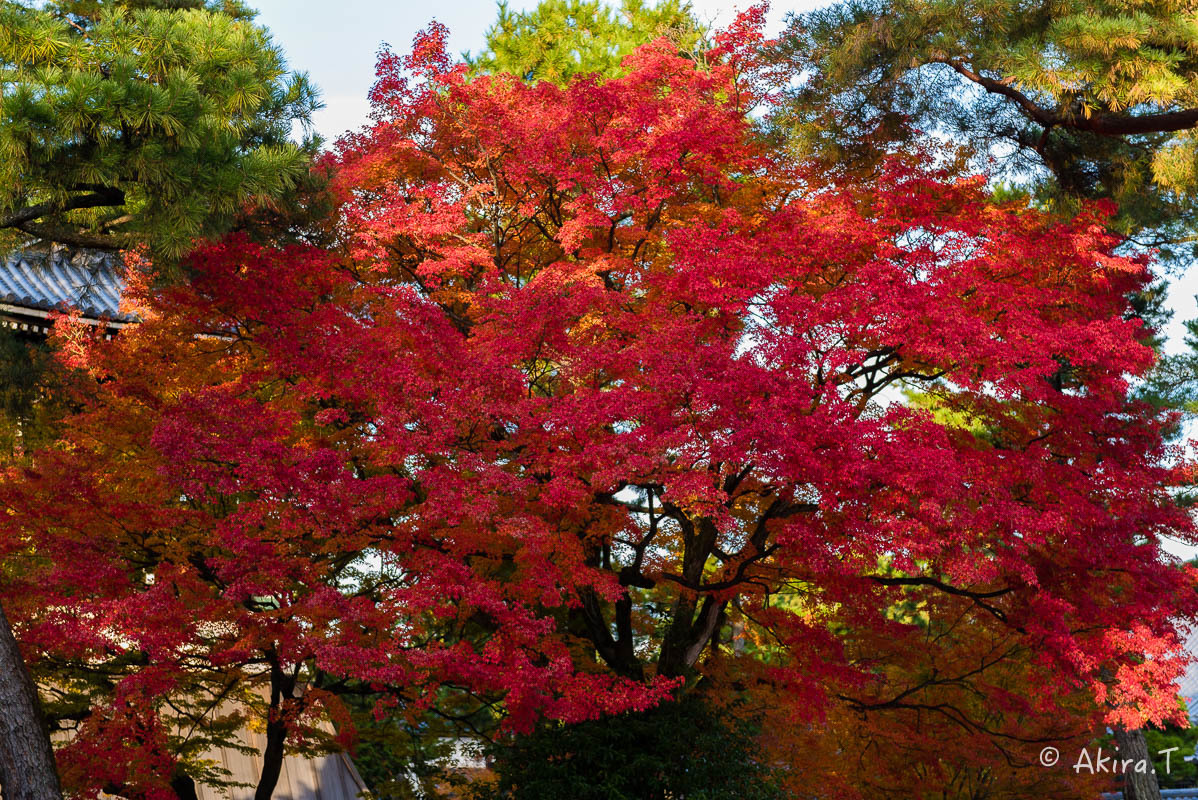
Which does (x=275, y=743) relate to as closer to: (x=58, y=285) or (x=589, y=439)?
(x=589, y=439)

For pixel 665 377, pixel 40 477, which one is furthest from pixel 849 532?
pixel 40 477

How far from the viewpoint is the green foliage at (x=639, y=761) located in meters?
8.71

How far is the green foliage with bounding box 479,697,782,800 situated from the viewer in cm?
871

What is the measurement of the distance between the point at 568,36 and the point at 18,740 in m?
16.6

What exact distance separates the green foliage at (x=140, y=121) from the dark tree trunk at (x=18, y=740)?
9.36 feet

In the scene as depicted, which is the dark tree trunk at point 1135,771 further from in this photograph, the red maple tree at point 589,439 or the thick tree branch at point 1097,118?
the thick tree branch at point 1097,118

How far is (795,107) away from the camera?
10.1 metres

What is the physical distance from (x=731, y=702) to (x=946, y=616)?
3.38 m

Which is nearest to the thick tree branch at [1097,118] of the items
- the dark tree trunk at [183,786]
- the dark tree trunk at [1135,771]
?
the dark tree trunk at [1135,771]

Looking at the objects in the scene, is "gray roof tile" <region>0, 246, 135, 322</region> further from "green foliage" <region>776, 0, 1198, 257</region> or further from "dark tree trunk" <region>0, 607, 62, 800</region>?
"green foliage" <region>776, 0, 1198, 257</region>

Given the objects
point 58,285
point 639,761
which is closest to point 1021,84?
point 639,761

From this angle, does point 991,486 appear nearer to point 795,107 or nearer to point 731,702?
point 731,702

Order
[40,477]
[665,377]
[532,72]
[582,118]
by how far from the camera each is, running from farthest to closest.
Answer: [532,72]
[582,118]
[40,477]
[665,377]

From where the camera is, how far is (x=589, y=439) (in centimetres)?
802
